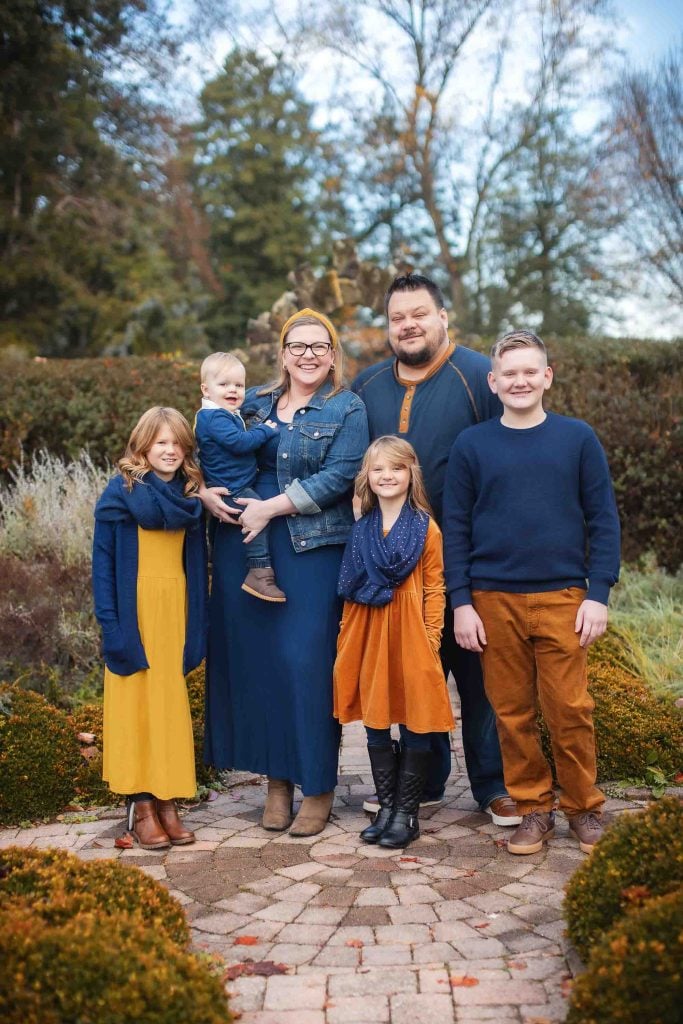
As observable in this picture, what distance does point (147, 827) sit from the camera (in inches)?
160

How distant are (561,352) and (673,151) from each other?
631cm

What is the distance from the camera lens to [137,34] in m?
15.7

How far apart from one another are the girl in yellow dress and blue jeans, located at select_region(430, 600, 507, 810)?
1.07 metres

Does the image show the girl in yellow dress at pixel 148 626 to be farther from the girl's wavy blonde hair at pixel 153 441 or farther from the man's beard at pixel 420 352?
the man's beard at pixel 420 352

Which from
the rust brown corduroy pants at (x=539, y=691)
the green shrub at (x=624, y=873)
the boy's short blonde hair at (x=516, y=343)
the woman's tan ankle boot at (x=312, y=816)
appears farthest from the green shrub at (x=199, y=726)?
the green shrub at (x=624, y=873)

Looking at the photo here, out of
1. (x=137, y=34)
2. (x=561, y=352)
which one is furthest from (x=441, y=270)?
(x=561, y=352)

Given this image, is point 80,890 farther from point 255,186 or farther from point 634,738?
point 255,186

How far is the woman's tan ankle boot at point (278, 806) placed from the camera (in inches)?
167

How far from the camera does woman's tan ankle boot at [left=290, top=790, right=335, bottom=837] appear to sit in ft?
13.6

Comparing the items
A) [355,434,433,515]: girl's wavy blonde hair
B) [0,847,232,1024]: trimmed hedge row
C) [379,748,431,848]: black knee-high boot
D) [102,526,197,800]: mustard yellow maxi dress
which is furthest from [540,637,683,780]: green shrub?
[0,847,232,1024]: trimmed hedge row

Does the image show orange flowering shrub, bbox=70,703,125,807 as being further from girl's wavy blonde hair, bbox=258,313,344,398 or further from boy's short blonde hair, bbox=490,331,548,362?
boy's short blonde hair, bbox=490,331,548,362

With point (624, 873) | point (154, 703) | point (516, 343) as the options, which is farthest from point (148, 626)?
point (624, 873)

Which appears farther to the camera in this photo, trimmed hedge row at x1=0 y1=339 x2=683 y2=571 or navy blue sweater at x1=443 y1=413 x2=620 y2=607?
trimmed hedge row at x1=0 y1=339 x2=683 y2=571

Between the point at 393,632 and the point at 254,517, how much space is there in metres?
0.72
